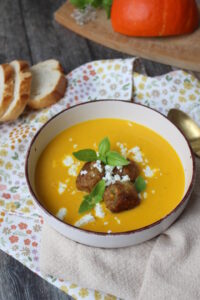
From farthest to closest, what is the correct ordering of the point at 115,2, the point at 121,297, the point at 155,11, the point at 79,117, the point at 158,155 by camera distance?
the point at 115,2 → the point at 155,11 → the point at 79,117 → the point at 158,155 → the point at 121,297

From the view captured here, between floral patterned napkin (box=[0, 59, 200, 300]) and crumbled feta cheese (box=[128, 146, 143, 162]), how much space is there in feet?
1.48

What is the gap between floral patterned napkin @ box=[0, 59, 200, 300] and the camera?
1.82 metres

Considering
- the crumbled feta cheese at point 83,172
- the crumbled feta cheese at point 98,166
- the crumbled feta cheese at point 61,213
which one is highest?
the crumbled feta cheese at point 98,166

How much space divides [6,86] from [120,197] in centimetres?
106

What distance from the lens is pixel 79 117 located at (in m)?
2.10

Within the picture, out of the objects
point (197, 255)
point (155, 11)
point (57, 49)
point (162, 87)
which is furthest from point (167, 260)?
point (57, 49)

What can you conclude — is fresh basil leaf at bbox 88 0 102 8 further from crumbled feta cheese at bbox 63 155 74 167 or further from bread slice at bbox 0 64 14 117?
crumbled feta cheese at bbox 63 155 74 167

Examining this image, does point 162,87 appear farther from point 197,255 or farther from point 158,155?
point 197,255

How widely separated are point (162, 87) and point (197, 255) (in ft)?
3.53

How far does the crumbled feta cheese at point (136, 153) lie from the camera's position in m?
1.91

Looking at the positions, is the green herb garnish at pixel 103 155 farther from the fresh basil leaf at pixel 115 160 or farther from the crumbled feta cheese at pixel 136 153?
the crumbled feta cheese at pixel 136 153

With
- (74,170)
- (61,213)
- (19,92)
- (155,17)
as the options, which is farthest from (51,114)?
(155,17)

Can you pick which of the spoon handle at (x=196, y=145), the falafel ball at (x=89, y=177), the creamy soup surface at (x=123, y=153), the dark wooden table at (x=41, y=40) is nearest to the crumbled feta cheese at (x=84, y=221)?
the creamy soup surface at (x=123, y=153)

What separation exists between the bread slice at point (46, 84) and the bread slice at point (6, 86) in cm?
12
